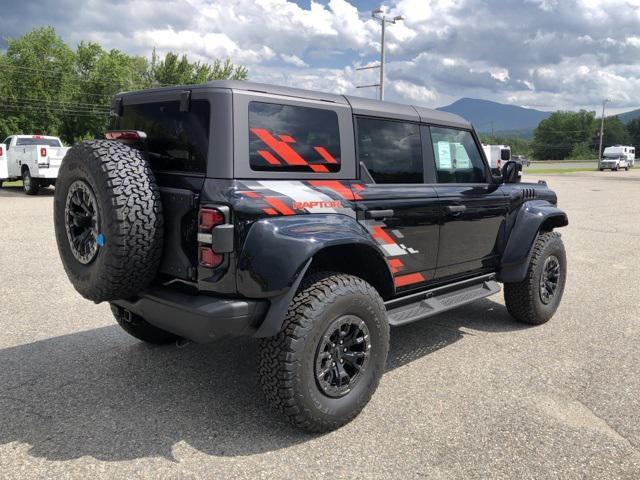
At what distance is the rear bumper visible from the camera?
2.66 meters

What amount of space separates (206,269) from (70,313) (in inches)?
115

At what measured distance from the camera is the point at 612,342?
446 centimetres

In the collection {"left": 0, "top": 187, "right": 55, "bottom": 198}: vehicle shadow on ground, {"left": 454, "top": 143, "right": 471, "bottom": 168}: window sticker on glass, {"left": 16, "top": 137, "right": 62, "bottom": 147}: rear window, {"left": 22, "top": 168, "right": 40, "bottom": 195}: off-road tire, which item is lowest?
{"left": 0, "top": 187, "right": 55, "bottom": 198}: vehicle shadow on ground

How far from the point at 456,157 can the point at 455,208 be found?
1.84 feet

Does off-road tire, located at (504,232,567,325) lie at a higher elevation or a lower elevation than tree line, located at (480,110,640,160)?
lower

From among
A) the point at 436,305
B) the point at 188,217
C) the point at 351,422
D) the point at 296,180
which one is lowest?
the point at 351,422

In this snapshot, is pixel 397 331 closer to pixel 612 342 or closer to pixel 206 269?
pixel 612 342

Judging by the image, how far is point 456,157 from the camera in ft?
14.1

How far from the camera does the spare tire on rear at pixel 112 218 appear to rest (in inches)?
105

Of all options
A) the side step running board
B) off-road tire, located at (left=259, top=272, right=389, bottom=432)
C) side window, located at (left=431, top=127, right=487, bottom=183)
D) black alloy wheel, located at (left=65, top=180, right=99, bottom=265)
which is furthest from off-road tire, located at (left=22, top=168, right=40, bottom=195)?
off-road tire, located at (left=259, top=272, right=389, bottom=432)

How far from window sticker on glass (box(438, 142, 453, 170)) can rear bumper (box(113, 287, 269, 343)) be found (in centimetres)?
202

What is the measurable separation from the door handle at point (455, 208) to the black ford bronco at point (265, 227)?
0.70 ft

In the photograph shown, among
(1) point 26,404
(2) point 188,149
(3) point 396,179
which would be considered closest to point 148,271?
(2) point 188,149

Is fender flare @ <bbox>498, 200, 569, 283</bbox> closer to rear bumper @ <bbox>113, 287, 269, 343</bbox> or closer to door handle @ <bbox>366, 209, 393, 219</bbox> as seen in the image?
door handle @ <bbox>366, 209, 393, 219</bbox>
